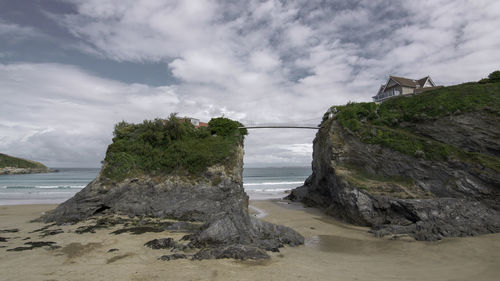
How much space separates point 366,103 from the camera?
26.8 metres

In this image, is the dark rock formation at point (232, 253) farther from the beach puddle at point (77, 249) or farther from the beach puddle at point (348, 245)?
the beach puddle at point (77, 249)

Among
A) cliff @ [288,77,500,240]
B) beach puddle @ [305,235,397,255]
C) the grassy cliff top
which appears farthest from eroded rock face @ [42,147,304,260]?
the grassy cliff top

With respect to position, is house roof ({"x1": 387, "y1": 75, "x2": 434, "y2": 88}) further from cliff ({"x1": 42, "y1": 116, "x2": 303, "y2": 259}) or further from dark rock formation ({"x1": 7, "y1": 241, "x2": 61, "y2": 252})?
dark rock formation ({"x1": 7, "y1": 241, "x2": 61, "y2": 252})

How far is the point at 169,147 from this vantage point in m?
23.5

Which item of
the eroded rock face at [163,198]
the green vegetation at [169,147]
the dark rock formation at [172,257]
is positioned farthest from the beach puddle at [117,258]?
the green vegetation at [169,147]

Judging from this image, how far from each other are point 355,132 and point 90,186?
25721 mm

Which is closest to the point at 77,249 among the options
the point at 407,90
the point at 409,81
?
the point at 407,90

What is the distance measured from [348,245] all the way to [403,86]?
3403cm

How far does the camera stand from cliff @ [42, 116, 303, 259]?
62.8 ft

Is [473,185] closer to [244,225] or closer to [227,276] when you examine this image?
[244,225]

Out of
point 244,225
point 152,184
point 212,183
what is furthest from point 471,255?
point 152,184

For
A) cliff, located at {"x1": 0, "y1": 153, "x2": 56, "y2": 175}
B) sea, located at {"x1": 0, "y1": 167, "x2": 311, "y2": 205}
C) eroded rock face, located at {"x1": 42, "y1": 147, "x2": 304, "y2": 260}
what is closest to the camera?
eroded rock face, located at {"x1": 42, "y1": 147, "x2": 304, "y2": 260}

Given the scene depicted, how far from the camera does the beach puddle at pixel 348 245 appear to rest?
13078mm

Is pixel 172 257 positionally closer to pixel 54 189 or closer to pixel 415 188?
pixel 415 188
